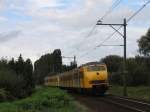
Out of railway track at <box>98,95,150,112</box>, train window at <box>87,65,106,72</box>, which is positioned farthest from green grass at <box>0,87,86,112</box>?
train window at <box>87,65,106,72</box>

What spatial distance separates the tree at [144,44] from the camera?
4032 inches

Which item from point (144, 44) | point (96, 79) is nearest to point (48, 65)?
point (144, 44)

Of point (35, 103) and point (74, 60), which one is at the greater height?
point (74, 60)

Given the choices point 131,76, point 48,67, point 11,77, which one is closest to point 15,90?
point 11,77

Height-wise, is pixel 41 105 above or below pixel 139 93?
below

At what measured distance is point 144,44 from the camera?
103 m

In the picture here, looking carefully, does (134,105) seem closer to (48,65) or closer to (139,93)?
(139,93)

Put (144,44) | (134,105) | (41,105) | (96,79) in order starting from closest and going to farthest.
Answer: (41,105) → (134,105) → (96,79) → (144,44)

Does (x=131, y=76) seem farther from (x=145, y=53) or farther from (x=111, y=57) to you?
(x=111, y=57)

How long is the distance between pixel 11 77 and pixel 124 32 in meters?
14.4

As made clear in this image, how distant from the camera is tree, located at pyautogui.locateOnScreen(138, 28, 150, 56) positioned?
336ft

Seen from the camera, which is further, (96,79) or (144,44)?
(144,44)

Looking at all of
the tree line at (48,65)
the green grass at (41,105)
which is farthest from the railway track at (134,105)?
Answer: the tree line at (48,65)

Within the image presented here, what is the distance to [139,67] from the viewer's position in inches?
3130
